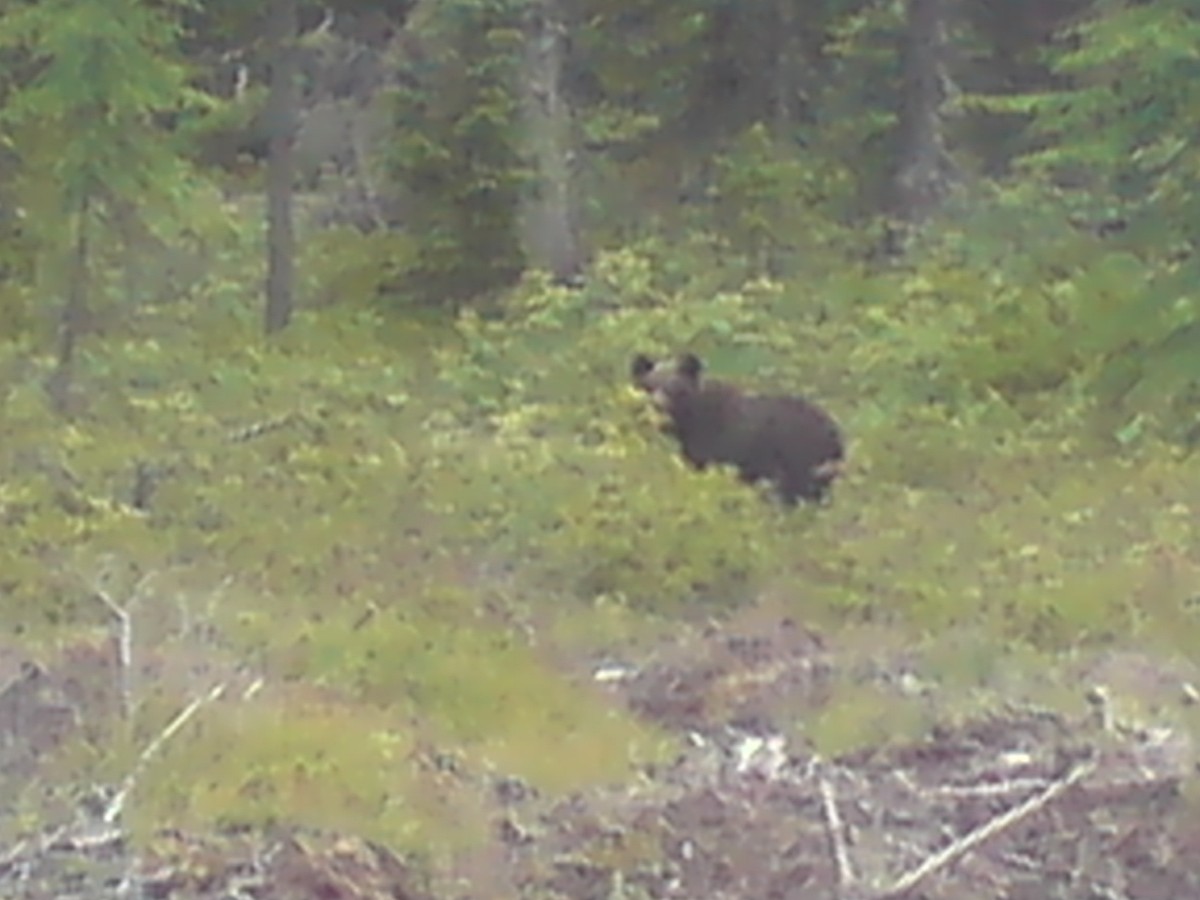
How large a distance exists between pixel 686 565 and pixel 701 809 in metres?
3.31

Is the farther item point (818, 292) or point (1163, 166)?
point (818, 292)

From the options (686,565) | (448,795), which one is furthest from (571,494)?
(448,795)

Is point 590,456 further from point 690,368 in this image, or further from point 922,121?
point 922,121

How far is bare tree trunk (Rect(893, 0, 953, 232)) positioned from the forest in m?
0.05

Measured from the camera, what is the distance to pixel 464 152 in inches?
789

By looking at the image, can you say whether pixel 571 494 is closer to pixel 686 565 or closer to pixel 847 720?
pixel 686 565

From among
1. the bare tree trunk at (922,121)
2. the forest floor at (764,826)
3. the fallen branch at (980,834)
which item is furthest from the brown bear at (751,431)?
the bare tree trunk at (922,121)

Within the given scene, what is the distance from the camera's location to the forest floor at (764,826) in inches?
304

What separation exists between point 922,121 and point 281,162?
6.32 m

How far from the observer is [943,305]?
19.4 metres

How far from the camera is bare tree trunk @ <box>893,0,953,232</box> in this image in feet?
75.4

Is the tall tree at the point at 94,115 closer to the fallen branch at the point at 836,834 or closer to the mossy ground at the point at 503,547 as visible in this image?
the mossy ground at the point at 503,547

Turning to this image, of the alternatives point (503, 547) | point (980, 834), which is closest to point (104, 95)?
point (503, 547)

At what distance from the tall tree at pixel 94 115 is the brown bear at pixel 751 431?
364 cm
